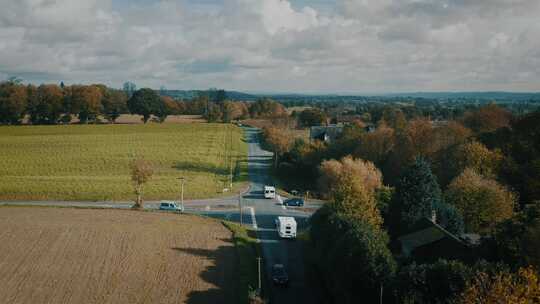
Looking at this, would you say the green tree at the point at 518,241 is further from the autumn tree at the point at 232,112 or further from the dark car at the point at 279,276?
the autumn tree at the point at 232,112

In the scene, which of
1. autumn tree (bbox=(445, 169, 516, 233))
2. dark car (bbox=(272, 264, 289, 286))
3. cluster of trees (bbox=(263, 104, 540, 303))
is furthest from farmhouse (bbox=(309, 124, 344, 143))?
dark car (bbox=(272, 264, 289, 286))

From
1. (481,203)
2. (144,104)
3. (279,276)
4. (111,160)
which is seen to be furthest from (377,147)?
(144,104)

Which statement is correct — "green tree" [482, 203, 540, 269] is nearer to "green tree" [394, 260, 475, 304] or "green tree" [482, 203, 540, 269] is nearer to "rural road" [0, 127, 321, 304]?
"green tree" [394, 260, 475, 304]

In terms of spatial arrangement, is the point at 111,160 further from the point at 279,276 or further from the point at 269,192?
the point at 279,276

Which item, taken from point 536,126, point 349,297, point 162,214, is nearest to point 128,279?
point 349,297

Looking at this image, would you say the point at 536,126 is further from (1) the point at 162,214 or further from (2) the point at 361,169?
(1) the point at 162,214
